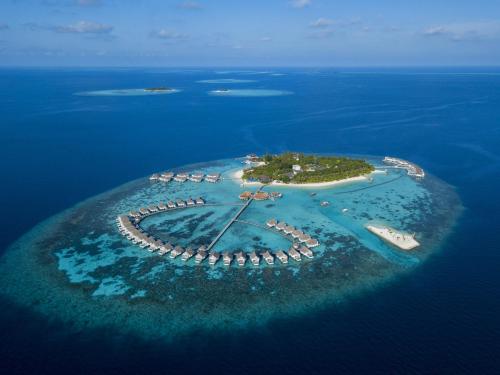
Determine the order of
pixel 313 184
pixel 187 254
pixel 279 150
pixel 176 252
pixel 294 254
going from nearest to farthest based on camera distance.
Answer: pixel 294 254, pixel 187 254, pixel 176 252, pixel 313 184, pixel 279 150

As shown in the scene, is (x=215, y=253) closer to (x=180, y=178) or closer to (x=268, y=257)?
(x=268, y=257)

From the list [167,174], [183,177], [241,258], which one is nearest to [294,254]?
[241,258]

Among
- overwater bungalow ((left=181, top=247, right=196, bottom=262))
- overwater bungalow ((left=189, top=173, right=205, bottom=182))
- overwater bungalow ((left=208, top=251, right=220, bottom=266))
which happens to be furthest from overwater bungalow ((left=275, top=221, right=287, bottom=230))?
overwater bungalow ((left=189, top=173, right=205, bottom=182))

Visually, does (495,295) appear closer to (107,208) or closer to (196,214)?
(196,214)

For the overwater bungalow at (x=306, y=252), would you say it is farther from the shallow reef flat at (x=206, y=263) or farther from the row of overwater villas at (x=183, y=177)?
the row of overwater villas at (x=183, y=177)

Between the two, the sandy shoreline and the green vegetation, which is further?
the green vegetation

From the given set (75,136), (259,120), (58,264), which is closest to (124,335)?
(58,264)

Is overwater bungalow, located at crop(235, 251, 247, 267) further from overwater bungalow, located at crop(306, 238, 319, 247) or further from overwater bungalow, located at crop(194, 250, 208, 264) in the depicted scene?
overwater bungalow, located at crop(306, 238, 319, 247)
